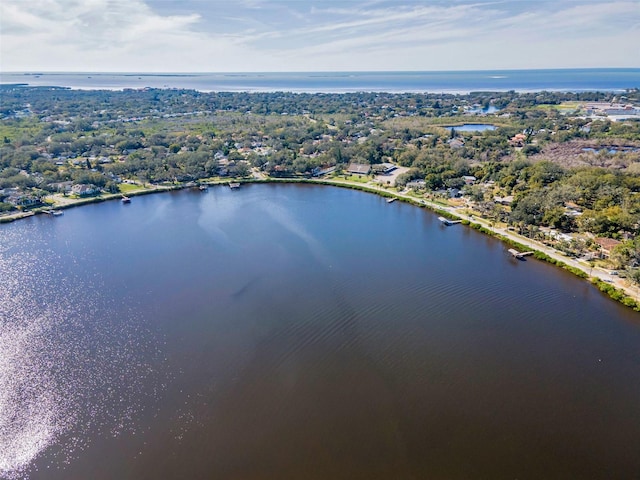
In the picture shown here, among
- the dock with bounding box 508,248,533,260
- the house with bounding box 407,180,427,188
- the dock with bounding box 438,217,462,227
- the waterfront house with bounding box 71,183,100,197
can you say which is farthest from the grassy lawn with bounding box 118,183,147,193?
the dock with bounding box 508,248,533,260

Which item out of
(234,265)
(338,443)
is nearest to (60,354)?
(234,265)

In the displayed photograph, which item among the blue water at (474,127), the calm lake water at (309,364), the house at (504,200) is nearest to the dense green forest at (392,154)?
the house at (504,200)

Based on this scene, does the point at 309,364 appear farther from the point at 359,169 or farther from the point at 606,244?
the point at 359,169

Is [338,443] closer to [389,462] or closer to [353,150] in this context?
[389,462]

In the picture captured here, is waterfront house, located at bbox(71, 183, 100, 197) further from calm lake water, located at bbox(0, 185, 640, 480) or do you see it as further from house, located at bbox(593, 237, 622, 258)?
house, located at bbox(593, 237, 622, 258)

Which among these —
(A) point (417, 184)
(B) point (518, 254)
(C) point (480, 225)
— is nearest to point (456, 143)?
(A) point (417, 184)

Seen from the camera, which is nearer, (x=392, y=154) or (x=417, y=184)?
→ (x=417, y=184)
